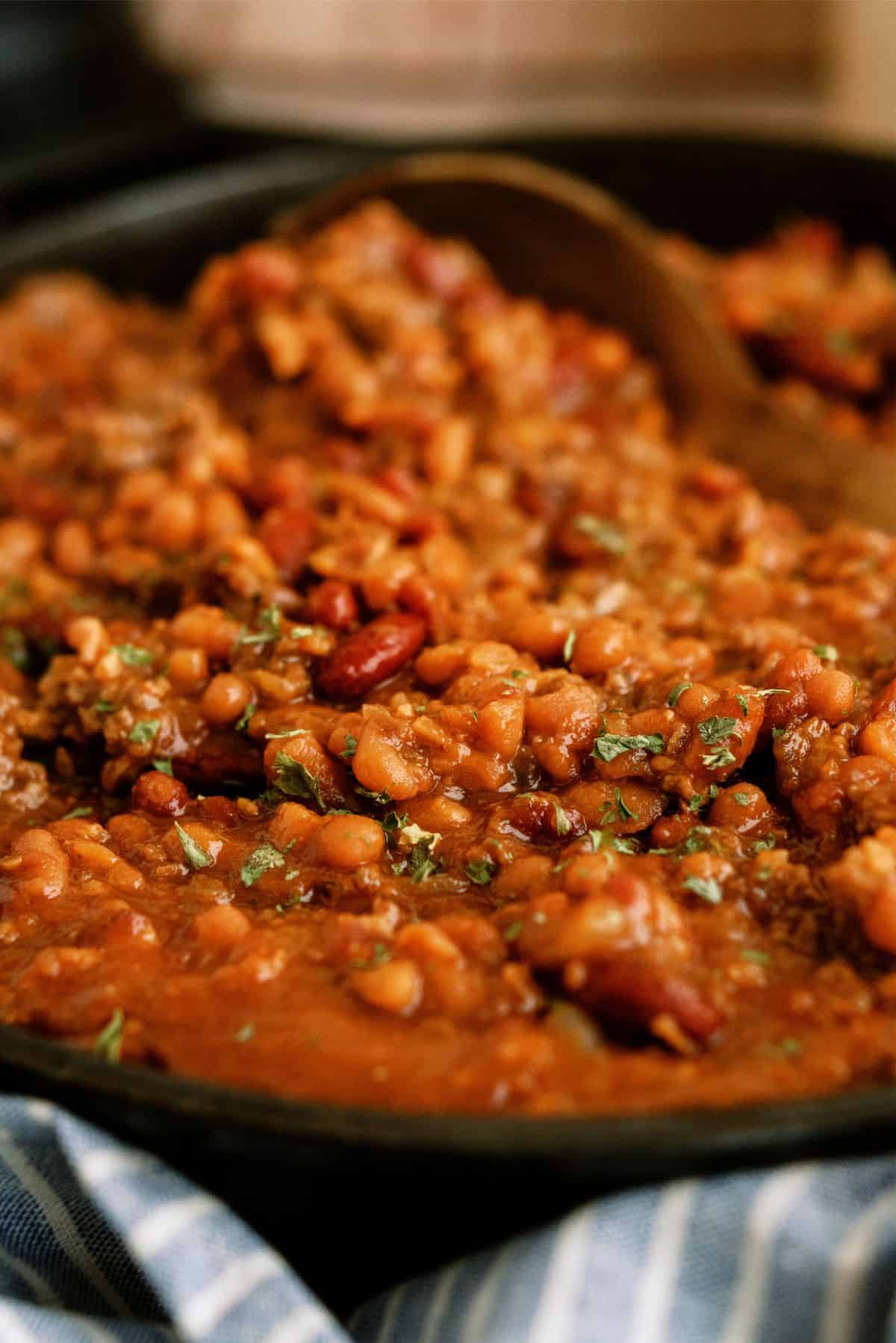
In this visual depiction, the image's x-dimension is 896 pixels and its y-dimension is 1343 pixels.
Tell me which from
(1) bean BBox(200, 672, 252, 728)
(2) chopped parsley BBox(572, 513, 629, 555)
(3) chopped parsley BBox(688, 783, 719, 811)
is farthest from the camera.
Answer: (2) chopped parsley BBox(572, 513, 629, 555)

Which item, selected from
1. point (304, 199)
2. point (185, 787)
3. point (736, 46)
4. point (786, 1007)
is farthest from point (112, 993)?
point (736, 46)

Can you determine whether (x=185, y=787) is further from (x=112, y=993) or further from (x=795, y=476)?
(x=795, y=476)

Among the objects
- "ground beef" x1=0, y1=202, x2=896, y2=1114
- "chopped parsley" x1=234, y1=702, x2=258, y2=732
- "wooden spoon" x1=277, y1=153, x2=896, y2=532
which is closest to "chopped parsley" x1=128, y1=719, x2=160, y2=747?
"ground beef" x1=0, y1=202, x2=896, y2=1114

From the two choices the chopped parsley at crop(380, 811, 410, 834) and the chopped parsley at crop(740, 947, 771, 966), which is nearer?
the chopped parsley at crop(740, 947, 771, 966)

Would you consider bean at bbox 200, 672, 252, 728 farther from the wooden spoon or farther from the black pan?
the wooden spoon

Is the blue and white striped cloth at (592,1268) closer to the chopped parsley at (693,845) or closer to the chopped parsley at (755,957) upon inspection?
the chopped parsley at (755,957)
